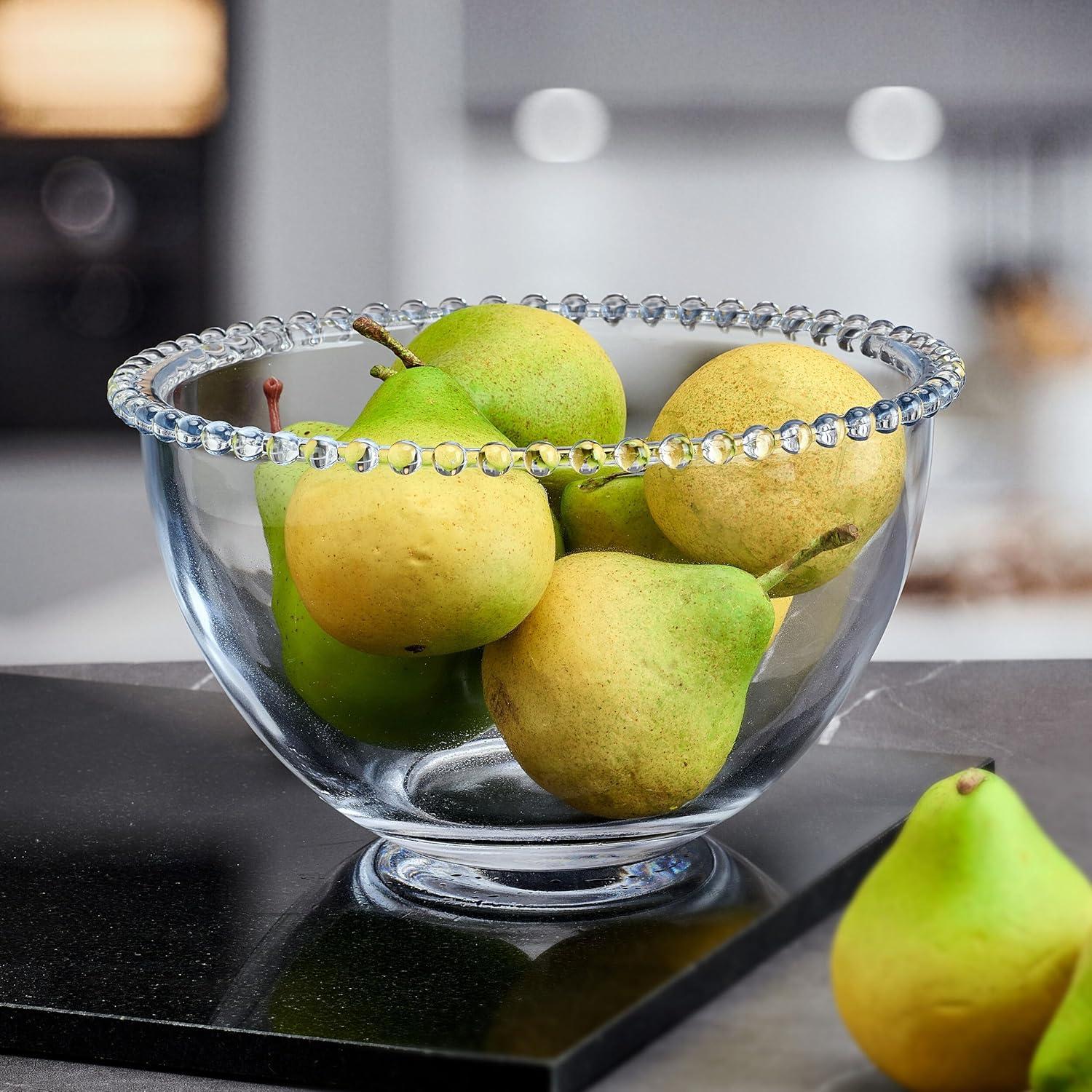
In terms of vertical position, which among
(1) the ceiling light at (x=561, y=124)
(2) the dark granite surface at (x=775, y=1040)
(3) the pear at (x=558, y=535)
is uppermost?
(1) the ceiling light at (x=561, y=124)

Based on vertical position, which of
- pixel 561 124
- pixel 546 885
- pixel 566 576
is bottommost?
pixel 546 885

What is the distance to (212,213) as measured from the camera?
1.98 metres

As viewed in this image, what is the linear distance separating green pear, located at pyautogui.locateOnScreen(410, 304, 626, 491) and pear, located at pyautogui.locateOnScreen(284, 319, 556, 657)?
11cm

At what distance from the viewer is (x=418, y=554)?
1.43 ft

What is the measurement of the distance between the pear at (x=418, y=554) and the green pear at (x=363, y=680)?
17 mm

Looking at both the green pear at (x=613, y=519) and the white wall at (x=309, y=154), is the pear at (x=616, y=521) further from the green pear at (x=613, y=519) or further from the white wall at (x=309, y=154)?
the white wall at (x=309, y=154)

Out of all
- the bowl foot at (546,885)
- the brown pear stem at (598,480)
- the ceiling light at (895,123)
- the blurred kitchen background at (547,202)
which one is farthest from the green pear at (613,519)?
the ceiling light at (895,123)

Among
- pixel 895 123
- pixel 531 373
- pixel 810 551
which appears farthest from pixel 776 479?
pixel 895 123

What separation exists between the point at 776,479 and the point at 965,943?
6.8 inches

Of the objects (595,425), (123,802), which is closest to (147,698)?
(123,802)

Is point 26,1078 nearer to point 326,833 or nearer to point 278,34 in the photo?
point 326,833

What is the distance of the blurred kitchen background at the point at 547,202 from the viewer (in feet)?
6.29

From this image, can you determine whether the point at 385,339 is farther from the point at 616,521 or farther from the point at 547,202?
the point at 547,202

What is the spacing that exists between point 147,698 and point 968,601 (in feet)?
4.97
